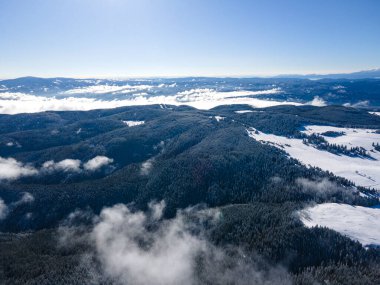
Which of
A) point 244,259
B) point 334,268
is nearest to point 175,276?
point 244,259

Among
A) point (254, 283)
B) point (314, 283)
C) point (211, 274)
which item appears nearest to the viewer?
point (314, 283)

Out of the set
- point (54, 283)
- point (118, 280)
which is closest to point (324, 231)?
point (118, 280)

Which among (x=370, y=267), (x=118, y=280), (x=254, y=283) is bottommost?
(x=118, y=280)

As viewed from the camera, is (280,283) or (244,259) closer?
(280,283)

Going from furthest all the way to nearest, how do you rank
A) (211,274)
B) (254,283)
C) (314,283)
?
(211,274), (254,283), (314,283)

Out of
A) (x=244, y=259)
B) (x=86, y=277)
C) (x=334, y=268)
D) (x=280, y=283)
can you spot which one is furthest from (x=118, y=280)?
(x=334, y=268)

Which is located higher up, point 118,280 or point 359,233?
point 359,233

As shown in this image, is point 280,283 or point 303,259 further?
point 303,259

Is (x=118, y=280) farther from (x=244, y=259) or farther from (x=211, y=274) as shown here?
(x=244, y=259)

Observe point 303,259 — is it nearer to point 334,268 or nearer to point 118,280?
point 334,268

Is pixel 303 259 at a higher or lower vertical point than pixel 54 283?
higher
